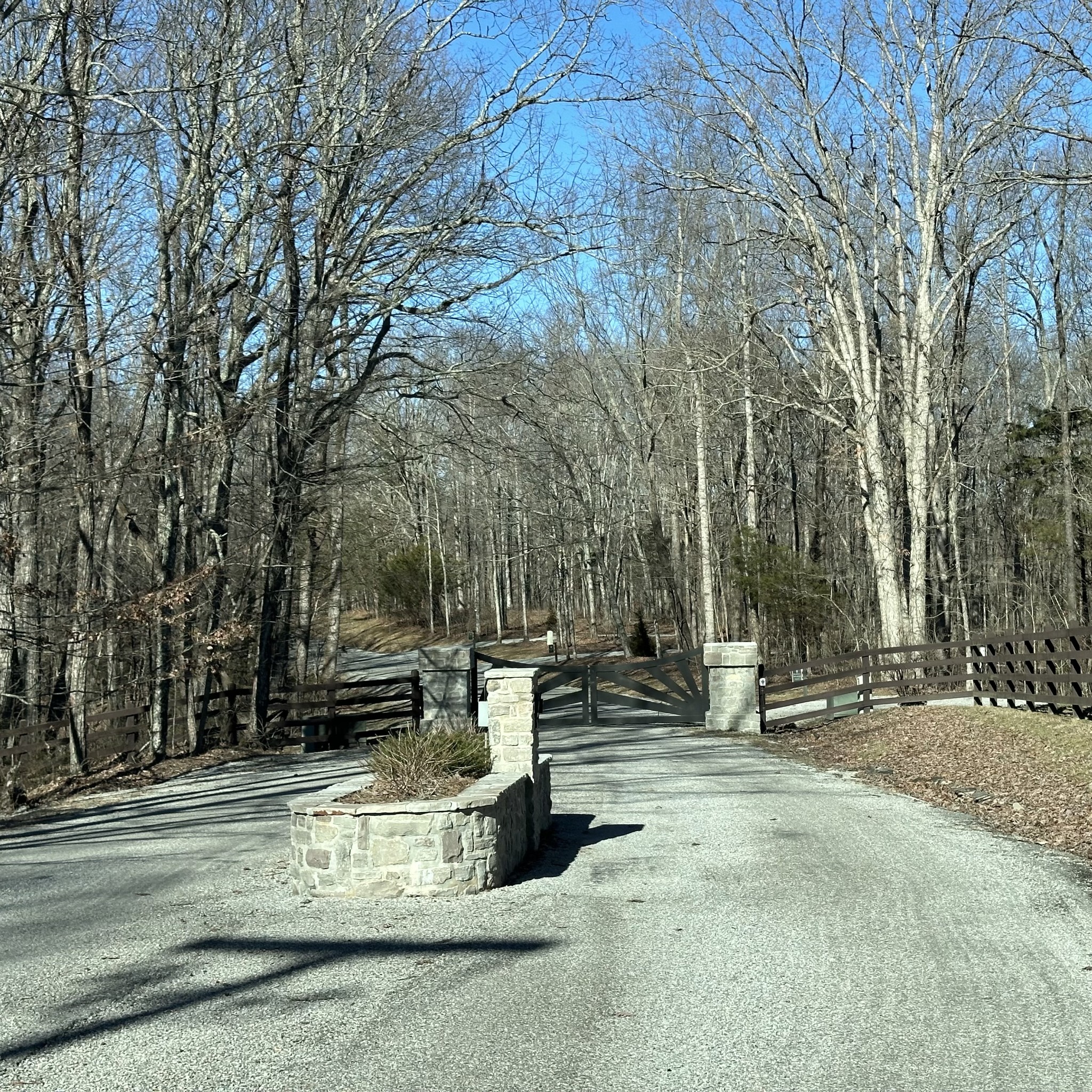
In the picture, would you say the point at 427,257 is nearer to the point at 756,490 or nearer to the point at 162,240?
the point at 162,240

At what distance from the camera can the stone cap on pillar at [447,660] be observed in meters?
19.7

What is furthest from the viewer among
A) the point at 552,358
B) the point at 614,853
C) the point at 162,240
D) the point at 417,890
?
the point at 552,358

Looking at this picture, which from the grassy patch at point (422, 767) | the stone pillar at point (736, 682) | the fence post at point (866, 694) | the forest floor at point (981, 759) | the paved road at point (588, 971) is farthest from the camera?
the stone pillar at point (736, 682)

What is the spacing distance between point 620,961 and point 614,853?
Answer: 10.5 ft

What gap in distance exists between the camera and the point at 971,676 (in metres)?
18.5

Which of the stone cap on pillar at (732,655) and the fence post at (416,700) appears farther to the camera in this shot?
the fence post at (416,700)

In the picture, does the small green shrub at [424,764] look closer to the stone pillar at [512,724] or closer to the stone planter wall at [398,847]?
the stone pillar at [512,724]

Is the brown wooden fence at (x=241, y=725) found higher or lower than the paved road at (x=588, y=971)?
higher

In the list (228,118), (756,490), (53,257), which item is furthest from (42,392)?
(756,490)

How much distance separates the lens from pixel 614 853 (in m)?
9.28

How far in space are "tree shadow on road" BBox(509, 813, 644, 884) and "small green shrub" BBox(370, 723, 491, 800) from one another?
0.77 m

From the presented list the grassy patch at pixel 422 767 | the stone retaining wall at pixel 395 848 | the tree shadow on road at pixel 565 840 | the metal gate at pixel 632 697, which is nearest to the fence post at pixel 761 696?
the metal gate at pixel 632 697

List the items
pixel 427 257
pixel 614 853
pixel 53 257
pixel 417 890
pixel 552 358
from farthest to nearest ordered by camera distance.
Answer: pixel 552 358, pixel 427 257, pixel 53 257, pixel 614 853, pixel 417 890

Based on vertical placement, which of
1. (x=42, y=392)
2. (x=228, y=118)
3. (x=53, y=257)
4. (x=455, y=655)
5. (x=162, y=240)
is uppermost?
(x=228, y=118)
